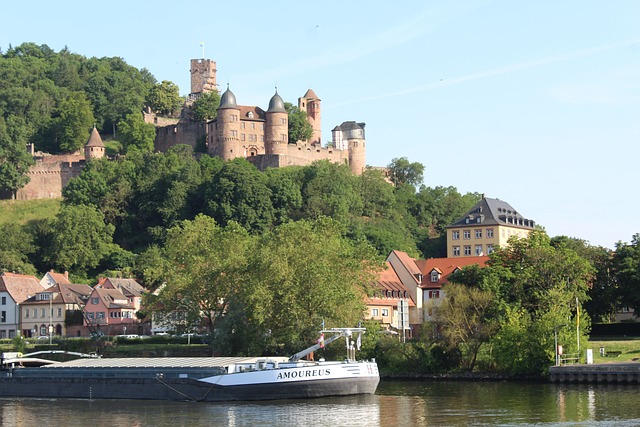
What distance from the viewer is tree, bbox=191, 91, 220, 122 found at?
545 ft

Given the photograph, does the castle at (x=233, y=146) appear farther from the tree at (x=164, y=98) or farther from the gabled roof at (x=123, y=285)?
the gabled roof at (x=123, y=285)

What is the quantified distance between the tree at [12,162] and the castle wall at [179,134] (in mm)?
19925

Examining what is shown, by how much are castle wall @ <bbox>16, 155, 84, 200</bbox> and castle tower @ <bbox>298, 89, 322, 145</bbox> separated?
34700 mm

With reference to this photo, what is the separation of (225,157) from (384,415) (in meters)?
101

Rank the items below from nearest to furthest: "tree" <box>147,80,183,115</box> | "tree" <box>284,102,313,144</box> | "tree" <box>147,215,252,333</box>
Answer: "tree" <box>147,215,252,333</box>
"tree" <box>284,102,313,144</box>
"tree" <box>147,80,183,115</box>

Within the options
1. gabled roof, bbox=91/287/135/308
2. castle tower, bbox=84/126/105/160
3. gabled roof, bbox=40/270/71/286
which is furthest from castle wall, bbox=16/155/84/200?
gabled roof, bbox=91/287/135/308

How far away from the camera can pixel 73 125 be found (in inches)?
6457

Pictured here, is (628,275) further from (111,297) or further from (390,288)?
(111,297)

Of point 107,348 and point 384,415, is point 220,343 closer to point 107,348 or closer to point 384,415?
point 107,348

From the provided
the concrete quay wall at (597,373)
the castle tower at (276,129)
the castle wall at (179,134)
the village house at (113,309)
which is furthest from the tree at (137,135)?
the concrete quay wall at (597,373)

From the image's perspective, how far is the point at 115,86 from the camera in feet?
606

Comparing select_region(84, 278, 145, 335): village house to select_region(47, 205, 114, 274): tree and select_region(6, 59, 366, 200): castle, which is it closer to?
select_region(47, 205, 114, 274): tree

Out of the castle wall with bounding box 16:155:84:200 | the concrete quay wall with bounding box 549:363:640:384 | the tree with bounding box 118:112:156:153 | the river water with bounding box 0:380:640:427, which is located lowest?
the river water with bounding box 0:380:640:427

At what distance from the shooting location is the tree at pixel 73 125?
6427 inches
